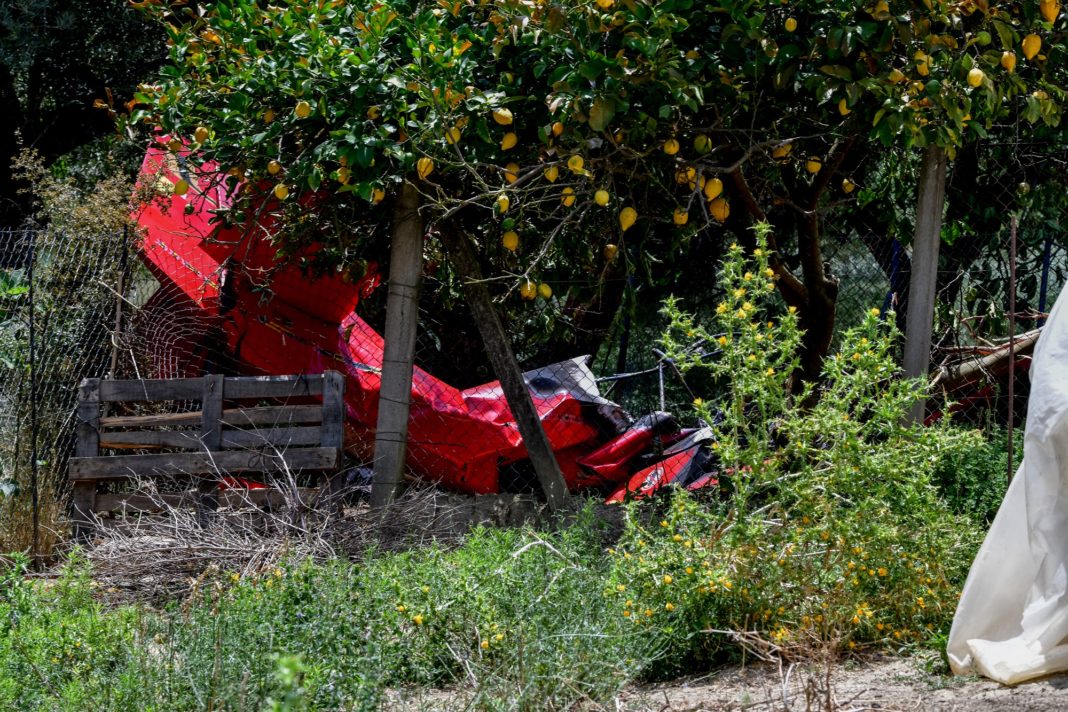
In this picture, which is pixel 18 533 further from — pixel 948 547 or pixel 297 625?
pixel 948 547

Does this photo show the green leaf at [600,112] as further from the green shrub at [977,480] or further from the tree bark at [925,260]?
the green shrub at [977,480]

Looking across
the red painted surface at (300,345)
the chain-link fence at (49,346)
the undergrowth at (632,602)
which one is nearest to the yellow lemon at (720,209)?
the undergrowth at (632,602)

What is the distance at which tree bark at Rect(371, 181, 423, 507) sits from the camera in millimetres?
5676

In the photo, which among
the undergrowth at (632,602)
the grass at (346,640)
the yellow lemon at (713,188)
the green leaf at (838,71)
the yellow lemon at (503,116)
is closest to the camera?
the grass at (346,640)

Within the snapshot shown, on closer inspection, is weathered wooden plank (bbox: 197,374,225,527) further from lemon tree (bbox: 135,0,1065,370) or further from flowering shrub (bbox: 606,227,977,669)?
flowering shrub (bbox: 606,227,977,669)

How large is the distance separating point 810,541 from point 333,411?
2.70 metres

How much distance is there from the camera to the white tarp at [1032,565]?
303 centimetres

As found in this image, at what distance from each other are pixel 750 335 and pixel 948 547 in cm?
100

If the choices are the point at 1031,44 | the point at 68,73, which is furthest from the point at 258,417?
the point at 68,73

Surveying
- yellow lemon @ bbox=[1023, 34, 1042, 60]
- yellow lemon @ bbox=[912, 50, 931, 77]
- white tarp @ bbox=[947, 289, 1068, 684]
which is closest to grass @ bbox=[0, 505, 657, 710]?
white tarp @ bbox=[947, 289, 1068, 684]

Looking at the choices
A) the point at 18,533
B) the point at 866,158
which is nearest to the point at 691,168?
the point at 866,158

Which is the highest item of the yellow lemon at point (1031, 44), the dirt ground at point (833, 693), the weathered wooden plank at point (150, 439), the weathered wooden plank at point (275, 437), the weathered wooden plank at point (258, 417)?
the yellow lemon at point (1031, 44)

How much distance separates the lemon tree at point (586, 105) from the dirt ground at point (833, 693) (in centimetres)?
209

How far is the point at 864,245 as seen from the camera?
282 inches
